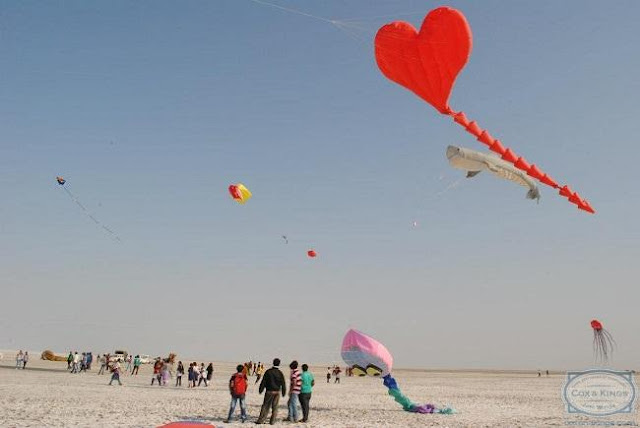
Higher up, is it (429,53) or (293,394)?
(429,53)

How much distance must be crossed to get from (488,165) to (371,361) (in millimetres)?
7552

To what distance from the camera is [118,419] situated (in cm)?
1391

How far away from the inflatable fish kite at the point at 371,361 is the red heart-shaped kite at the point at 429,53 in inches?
320

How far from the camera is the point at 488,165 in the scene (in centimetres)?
1772

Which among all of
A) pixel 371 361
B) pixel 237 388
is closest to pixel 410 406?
pixel 371 361

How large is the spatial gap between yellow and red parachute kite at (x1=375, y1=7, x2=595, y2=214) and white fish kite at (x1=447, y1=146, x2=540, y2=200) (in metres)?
2.45

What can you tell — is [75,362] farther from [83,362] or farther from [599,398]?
[599,398]

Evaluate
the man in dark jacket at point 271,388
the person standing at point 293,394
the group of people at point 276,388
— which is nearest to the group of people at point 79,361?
the group of people at point 276,388

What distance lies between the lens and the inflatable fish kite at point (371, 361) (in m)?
17.9

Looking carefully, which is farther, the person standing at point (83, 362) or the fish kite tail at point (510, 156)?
the person standing at point (83, 362)

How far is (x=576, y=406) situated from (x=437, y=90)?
47.1 feet

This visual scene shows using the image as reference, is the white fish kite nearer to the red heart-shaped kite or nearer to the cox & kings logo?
the red heart-shaped kite

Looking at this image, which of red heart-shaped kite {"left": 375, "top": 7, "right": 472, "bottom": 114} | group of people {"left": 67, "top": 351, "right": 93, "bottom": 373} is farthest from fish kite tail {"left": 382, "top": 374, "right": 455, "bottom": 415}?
group of people {"left": 67, "top": 351, "right": 93, "bottom": 373}

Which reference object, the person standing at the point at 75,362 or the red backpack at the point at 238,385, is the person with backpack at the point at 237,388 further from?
the person standing at the point at 75,362
